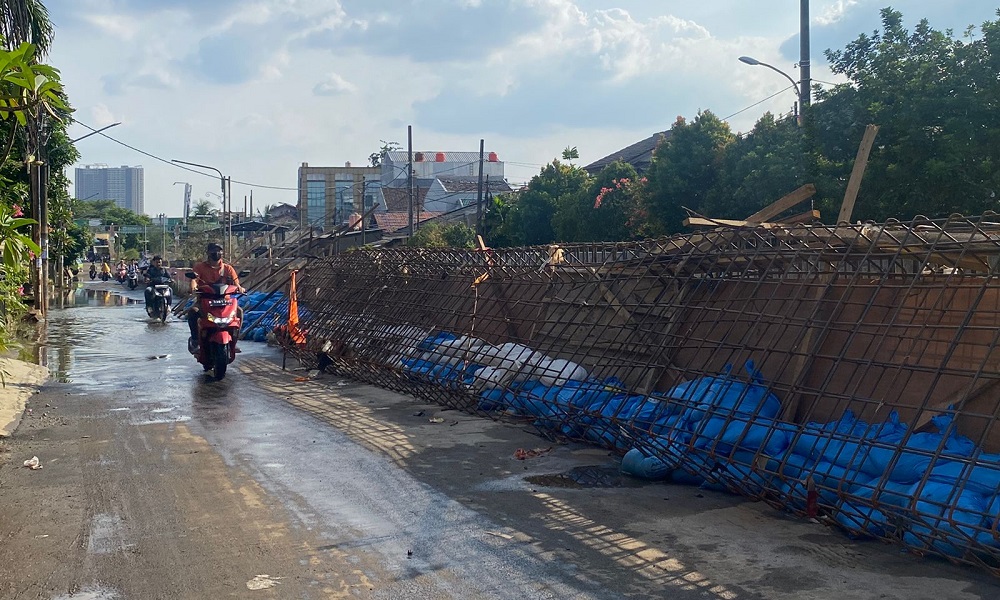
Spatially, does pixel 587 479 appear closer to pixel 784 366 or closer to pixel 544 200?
pixel 784 366

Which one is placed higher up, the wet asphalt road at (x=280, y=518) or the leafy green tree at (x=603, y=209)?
the leafy green tree at (x=603, y=209)

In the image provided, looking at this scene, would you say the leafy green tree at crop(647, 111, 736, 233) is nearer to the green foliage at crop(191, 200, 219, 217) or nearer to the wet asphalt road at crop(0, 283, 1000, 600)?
the wet asphalt road at crop(0, 283, 1000, 600)

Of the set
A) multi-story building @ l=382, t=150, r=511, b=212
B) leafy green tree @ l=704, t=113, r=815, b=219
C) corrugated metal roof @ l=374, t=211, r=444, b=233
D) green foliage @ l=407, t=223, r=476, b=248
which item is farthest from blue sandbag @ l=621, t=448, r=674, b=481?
multi-story building @ l=382, t=150, r=511, b=212

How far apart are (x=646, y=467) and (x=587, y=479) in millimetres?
468

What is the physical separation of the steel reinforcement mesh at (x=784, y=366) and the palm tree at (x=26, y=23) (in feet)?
45.4

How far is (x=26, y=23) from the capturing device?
62.7ft

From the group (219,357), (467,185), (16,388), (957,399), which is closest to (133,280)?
(467,185)

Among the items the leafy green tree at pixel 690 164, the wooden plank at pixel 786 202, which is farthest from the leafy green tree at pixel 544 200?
the wooden plank at pixel 786 202

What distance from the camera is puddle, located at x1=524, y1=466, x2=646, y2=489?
22.6 ft

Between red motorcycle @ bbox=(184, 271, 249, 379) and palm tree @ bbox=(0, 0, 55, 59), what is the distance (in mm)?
9125

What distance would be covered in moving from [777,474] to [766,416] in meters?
0.97

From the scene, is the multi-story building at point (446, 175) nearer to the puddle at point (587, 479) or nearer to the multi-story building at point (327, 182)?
the multi-story building at point (327, 182)

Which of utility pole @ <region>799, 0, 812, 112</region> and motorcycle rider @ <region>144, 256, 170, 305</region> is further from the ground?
utility pole @ <region>799, 0, 812, 112</region>

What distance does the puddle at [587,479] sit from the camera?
272 inches
